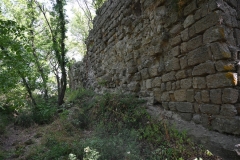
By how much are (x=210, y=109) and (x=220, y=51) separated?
868 millimetres

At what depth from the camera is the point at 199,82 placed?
2619 millimetres

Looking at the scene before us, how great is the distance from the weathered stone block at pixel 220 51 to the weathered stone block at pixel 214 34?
84 mm

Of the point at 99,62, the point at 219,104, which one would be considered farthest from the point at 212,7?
the point at 99,62

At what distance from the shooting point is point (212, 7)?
2396 mm

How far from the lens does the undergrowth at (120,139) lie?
8.29ft

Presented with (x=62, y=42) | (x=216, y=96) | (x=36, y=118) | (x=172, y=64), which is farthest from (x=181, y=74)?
(x=62, y=42)

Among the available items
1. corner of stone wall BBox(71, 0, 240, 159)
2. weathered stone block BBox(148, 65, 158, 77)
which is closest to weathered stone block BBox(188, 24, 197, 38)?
corner of stone wall BBox(71, 0, 240, 159)

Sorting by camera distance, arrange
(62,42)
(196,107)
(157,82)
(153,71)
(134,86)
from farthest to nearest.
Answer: (62,42)
(134,86)
(153,71)
(157,82)
(196,107)

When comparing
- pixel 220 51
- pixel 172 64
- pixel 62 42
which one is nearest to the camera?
pixel 220 51

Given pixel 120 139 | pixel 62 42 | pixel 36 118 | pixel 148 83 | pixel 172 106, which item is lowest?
pixel 36 118

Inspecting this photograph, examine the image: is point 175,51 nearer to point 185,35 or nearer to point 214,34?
point 185,35

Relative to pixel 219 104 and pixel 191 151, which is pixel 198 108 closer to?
pixel 219 104

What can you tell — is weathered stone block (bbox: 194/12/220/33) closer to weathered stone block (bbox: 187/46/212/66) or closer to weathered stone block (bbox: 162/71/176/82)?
weathered stone block (bbox: 187/46/212/66)

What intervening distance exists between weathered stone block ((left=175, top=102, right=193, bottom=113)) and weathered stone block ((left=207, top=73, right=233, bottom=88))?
0.54 m
